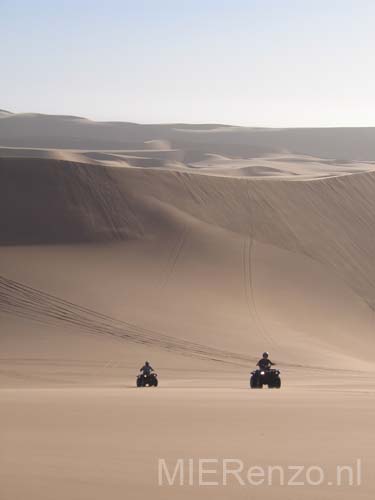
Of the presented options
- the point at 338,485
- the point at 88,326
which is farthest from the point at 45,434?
the point at 88,326

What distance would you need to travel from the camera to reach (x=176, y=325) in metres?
29.7

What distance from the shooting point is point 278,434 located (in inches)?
394

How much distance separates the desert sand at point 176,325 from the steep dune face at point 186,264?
0.09m

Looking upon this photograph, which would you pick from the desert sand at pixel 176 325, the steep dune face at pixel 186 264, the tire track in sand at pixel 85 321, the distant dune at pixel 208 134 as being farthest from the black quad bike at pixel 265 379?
the distant dune at pixel 208 134

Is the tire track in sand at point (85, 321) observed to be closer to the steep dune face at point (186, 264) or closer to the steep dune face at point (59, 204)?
the steep dune face at point (186, 264)

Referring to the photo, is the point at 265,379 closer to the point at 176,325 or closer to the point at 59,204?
the point at 176,325

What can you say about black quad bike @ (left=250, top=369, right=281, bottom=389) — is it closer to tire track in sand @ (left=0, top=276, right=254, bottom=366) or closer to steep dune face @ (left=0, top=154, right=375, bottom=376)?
steep dune face @ (left=0, top=154, right=375, bottom=376)

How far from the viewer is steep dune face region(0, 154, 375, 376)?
28719mm

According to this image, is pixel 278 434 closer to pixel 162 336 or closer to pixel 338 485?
pixel 338 485

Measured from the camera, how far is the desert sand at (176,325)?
28.3ft

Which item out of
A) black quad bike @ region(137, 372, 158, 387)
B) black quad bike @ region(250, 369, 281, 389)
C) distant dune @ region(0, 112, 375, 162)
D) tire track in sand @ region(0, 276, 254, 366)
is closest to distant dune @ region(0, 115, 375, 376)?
tire track in sand @ region(0, 276, 254, 366)

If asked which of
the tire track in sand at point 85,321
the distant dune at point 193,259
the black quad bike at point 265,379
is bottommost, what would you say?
the black quad bike at point 265,379

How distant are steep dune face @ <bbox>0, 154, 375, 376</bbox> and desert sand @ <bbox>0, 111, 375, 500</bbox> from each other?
0.29 ft

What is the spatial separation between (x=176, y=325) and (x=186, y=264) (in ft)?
20.4
